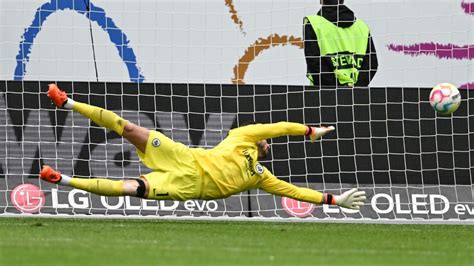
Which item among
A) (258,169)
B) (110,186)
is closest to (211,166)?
(258,169)

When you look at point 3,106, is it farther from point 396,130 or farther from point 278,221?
point 396,130

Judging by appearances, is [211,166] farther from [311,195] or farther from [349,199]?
[349,199]

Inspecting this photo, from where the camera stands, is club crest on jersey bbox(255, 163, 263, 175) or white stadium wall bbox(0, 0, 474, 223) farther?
white stadium wall bbox(0, 0, 474, 223)

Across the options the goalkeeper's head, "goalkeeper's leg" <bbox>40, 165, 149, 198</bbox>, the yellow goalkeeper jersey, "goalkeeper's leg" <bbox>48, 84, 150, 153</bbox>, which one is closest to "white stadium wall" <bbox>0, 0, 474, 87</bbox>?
the goalkeeper's head

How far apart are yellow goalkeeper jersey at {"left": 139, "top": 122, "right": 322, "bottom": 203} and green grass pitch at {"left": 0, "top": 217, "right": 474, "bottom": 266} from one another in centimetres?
41

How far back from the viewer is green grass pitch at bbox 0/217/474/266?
874 cm

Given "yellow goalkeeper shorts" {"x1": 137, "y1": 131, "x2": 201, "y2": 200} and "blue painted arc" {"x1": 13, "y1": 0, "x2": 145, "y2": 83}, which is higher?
"blue painted arc" {"x1": 13, "y1": 0, "x2": 145, "y2": 83}

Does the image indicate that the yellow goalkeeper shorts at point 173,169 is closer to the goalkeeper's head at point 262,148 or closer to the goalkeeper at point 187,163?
the goalkeeper at point 187,163

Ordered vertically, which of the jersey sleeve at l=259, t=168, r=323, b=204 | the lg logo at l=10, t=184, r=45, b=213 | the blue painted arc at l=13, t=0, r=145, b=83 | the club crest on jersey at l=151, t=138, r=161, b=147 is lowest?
the lg logo at l=10, t=184, r=45, b=213

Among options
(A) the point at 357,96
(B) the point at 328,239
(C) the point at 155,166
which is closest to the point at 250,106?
(A) the point at 357,96

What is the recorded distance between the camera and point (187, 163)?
12625 millimetres

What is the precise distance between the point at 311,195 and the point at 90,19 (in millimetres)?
5157

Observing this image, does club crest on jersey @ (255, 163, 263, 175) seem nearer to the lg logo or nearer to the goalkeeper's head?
the goalkeeper's head

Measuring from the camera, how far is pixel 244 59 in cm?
1644
